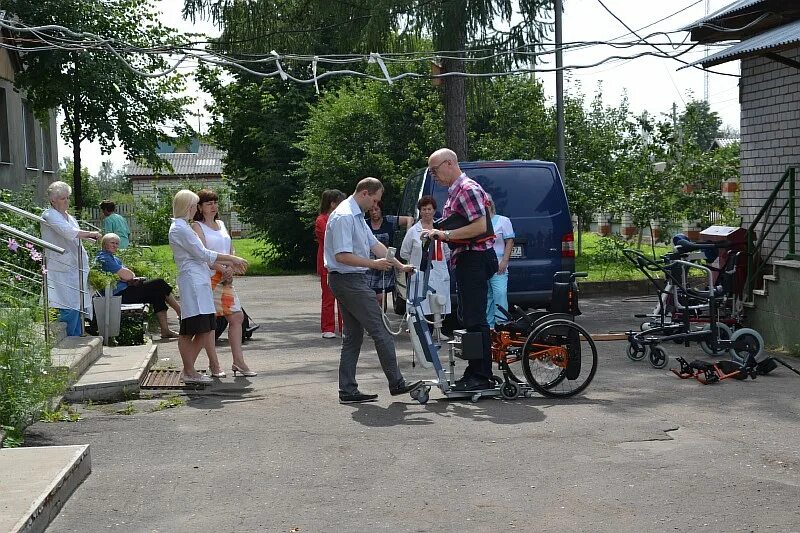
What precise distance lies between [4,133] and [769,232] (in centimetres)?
1633

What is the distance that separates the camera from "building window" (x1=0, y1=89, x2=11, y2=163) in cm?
2348

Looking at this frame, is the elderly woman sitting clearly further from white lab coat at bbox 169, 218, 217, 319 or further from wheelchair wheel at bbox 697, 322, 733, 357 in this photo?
wheelchair wheel at bbox 697, 322, 733, 357

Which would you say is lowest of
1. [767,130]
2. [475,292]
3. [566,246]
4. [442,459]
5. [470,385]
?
[442,459]

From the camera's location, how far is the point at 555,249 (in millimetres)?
14000

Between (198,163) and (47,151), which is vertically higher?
(198,163)

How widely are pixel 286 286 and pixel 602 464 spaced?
1977 cm

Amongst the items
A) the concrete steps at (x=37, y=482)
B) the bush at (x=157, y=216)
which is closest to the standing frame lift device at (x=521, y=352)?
the concrete steps at (x=37, y=482)

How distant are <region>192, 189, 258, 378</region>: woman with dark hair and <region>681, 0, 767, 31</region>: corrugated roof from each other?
7.42 m

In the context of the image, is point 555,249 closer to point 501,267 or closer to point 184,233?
point 501,267

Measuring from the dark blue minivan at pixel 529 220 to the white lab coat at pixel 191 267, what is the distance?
446 centimetres

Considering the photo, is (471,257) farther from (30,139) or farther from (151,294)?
(30,139)

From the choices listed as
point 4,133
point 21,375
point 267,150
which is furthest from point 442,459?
point 267,150

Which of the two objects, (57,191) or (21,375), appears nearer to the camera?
(21,375)

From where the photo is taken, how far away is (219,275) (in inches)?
420
